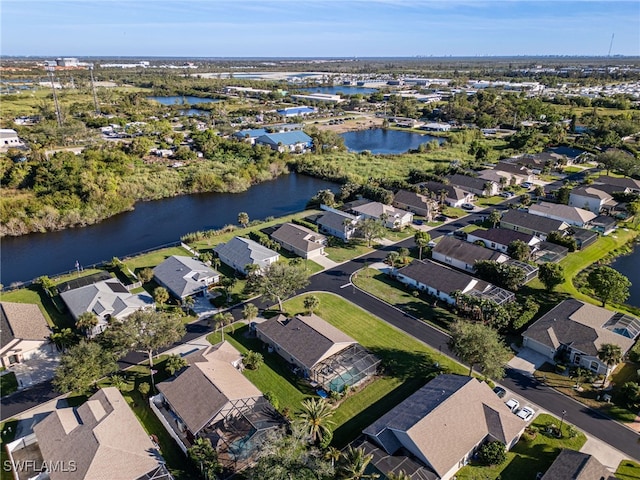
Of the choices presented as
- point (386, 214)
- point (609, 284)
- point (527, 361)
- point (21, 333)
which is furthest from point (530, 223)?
point (21, 333)

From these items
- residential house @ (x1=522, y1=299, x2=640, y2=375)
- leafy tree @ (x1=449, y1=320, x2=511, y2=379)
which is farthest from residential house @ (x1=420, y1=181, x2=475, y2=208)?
leafy tree @ (x1=449, y1=320, x2=511, y2=379)

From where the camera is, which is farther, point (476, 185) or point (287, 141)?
point (287, 141)

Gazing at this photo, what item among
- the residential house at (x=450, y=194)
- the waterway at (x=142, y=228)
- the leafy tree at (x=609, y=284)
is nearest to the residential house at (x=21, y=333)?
the waterway at (x=142, y=228)

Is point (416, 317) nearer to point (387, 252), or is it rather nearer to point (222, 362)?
point (387, 252)

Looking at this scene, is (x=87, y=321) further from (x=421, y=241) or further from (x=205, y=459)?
(x=421, y=241)

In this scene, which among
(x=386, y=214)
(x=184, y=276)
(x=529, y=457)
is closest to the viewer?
(x=529, y=457)

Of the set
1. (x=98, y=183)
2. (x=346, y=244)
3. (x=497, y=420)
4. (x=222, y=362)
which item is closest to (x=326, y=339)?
(x=222, y=362)
